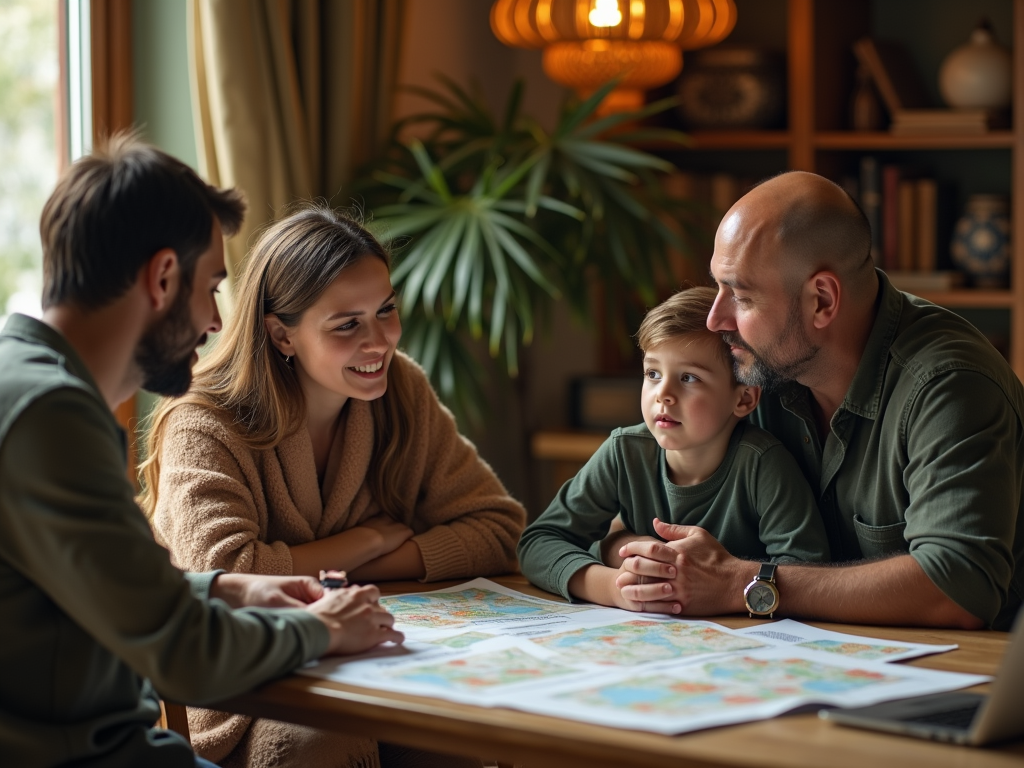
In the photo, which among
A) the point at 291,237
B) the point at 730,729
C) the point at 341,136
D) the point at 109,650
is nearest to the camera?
the point at 730,729

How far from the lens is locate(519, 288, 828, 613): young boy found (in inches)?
73.3

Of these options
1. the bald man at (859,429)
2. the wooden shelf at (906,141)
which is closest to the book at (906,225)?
the wooden shelf at (906,141)

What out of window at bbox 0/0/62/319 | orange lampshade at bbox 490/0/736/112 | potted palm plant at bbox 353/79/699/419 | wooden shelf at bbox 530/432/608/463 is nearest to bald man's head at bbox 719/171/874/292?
potted palm plant at bbox 353/79/699/419

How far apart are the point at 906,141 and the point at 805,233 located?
2.40m

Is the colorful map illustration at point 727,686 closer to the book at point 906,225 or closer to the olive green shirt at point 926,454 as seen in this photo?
the olive green shirt at point 926,454

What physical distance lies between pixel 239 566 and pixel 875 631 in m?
0.88

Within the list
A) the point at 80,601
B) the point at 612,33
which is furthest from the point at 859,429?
the point at 612,33

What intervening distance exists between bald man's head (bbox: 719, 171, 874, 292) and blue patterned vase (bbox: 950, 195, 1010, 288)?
2327 millimetres

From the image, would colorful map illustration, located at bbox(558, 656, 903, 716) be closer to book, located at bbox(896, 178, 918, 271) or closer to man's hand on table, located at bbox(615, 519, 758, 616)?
man's hand on table, located at bbox(615, 519, 758, 616)

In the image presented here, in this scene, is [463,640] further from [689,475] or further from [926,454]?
[926,454]

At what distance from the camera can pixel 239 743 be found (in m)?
1.79

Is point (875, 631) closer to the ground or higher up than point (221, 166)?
closer to the ground

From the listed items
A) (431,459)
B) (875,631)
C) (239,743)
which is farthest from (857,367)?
(239,743)

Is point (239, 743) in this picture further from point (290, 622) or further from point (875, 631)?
point (875, 631)
